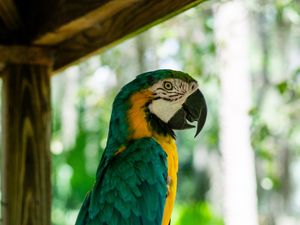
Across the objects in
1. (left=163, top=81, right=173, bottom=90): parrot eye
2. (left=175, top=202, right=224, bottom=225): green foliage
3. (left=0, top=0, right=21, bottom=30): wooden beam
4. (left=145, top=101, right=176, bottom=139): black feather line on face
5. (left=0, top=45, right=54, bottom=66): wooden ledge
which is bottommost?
(left=175, top=202, right=224, bottom=225): green foliage

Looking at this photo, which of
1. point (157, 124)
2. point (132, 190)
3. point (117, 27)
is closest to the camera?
point (132, 190)

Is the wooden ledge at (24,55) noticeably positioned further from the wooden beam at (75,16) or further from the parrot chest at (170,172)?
the parrot chest at (170,172)

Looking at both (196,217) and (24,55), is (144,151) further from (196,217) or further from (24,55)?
(196,217)

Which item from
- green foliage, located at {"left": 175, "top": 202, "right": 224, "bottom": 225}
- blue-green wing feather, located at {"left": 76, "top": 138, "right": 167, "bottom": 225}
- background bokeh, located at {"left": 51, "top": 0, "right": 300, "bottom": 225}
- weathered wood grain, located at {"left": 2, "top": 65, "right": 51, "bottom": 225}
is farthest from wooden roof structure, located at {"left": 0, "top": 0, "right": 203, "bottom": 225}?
green foliage, located at {"left": 175, "top": 202, "right": 224, "bottom": 225}

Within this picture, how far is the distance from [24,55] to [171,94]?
64cm

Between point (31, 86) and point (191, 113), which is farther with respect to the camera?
point (31, 86)

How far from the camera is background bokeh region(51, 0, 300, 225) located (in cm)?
555

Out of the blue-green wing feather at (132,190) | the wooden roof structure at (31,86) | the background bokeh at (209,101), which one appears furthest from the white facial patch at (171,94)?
the background bokeh at (209,101)

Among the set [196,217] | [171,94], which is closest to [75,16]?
[171,94]

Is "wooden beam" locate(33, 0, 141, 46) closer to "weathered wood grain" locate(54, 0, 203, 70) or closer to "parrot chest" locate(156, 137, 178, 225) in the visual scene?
"weathered wood grain" locate(54, 0, 203, 70)

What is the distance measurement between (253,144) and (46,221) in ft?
9.08

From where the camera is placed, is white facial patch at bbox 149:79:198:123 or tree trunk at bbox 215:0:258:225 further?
tree trunk at bbox 215:0:258:225

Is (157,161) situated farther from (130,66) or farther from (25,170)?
(130,66)

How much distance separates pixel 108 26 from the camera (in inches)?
92.4
